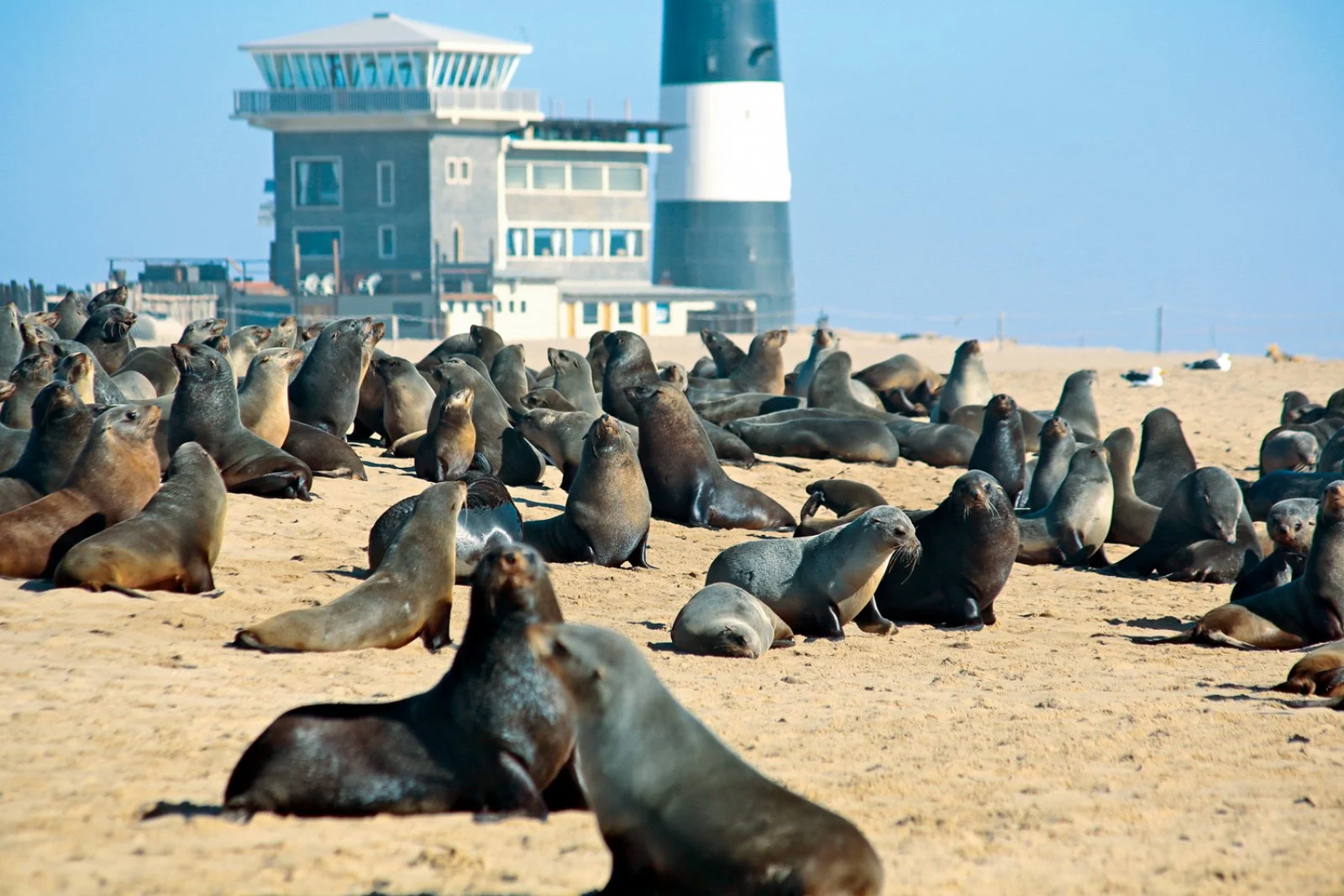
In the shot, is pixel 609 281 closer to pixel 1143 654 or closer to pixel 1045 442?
pixel 1045 442

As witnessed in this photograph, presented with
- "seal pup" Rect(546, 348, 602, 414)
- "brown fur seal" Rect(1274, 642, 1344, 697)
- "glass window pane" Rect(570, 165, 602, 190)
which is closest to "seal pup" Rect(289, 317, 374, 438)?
"seal pup" Rect(546, 348, 602, 414)

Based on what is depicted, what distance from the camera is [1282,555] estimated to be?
26.8ft

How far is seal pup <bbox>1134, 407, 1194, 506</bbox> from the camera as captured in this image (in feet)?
38.7

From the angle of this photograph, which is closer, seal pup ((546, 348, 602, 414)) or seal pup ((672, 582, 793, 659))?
seal pup ((672, 582, 793, 659))

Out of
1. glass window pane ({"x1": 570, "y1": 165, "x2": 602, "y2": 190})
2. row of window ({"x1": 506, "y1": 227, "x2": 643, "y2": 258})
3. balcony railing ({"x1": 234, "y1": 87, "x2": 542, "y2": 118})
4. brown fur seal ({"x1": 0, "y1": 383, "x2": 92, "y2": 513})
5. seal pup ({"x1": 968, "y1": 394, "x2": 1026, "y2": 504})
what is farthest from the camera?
glass window pane ({"x1": 570, "y1": 165, "x2": 602, "y2": 190})

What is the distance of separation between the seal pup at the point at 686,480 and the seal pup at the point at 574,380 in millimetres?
2280

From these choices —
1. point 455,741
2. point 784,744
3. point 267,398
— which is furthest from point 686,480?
point 455,741

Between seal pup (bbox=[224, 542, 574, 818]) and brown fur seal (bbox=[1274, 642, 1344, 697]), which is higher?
seal pup (bbox=[224, 542, 574, 818])

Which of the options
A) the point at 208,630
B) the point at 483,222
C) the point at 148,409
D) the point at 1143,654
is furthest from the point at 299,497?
the point at 483,222

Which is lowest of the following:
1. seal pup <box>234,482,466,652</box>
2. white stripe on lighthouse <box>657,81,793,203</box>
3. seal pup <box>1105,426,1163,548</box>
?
seal pup <box>1105,426,1163,548</box>

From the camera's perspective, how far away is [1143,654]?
691 centimetres

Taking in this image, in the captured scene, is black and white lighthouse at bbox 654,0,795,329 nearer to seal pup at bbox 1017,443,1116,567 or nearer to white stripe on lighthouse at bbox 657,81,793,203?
white stripe on lighthouse at bbox 657,81,793,203

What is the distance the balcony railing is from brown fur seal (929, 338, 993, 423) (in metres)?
32.6

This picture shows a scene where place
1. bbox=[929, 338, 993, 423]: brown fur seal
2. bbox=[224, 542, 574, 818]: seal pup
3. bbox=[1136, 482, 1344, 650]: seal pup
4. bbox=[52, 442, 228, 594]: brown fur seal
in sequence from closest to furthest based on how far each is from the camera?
bbox=[224, 542, 574, 818]: seal pup, bbox=[52, 442, 228, 594]: brown fur seal, bbox=[1136, 482, 1344, 650]: seal pup, bbox=[929, 338, 993, 423]: brown fur seal
